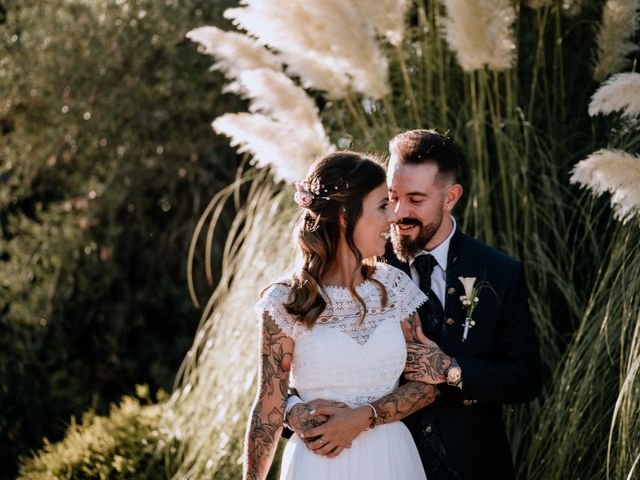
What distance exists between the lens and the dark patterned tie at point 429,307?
3.37 metres

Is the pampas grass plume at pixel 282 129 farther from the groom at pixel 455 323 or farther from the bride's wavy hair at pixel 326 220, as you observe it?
the bride's wavy hair at pixel 326 220

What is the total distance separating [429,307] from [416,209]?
0.38m

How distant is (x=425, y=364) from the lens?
3119mm

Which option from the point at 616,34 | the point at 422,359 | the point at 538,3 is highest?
the point at 538,3

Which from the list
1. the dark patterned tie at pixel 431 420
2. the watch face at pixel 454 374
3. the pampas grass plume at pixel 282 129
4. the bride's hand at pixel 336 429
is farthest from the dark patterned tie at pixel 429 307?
the pampas grass plume at pixel 282 129

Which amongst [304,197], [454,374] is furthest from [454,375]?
[304,197]

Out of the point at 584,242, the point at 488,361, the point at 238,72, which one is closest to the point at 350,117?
the point at 238,72

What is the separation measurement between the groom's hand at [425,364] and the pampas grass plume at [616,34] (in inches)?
83.8

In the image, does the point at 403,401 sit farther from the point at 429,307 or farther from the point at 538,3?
the point at 538,3

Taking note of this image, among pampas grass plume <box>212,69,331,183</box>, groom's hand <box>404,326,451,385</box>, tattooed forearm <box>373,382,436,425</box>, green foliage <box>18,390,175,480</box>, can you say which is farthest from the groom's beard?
green foliage <box>18,390,175,480</box>

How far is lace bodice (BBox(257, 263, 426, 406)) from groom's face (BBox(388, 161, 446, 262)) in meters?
0.35

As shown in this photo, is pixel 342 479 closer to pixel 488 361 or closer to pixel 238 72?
pixel 488 361

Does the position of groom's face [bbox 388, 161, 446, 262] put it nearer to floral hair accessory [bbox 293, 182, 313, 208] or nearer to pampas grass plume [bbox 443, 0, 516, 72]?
floral hair accessory [bbox 293, 182, 313, 208]

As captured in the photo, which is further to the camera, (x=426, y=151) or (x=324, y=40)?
(x=324, y=40)
